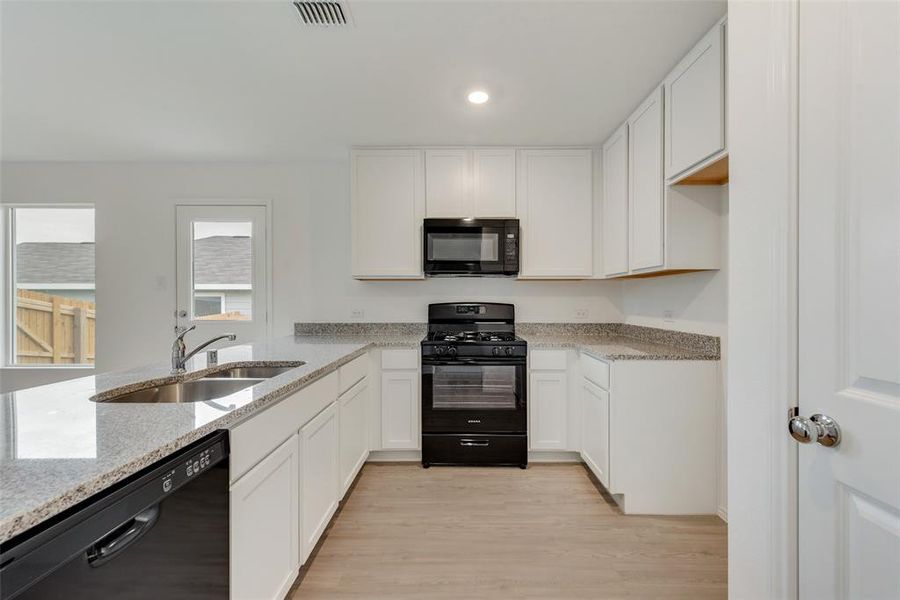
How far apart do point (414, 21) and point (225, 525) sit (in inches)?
77.2

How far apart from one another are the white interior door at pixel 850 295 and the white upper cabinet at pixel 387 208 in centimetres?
242

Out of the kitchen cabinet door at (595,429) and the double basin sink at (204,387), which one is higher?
the double basin sink at (204,387)

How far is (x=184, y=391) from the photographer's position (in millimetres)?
1608

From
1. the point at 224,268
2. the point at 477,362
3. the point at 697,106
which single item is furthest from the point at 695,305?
the point at 224,268

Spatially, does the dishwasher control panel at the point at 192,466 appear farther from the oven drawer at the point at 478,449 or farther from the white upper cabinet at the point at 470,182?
the white upper cabinet at the point at 470,182

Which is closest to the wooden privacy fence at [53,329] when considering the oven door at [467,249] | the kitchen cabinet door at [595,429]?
the oven door at [467,249]

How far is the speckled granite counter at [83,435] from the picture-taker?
645mm

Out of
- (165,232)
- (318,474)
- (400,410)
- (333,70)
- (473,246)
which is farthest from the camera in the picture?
(165,232)

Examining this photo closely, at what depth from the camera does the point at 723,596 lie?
5.22ft

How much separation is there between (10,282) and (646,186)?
524cm

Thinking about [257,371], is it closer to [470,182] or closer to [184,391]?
[184,391]

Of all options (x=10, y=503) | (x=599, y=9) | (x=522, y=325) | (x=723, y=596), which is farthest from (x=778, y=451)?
(x=522, y=325)

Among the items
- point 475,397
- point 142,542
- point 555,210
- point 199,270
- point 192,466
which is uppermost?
point 555,210

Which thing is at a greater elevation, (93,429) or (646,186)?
(646,186)
